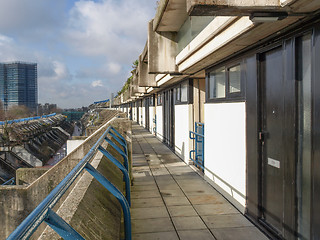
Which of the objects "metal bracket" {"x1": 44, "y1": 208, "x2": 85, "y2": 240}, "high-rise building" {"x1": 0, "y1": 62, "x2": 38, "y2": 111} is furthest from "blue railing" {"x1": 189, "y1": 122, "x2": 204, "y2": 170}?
"high-rise building" {"x1": 0, "y1": 62, "x2": 38, "y2": 111}

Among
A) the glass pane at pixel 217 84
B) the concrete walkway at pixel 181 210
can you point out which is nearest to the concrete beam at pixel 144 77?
the concrete walkway at pixel 181 210

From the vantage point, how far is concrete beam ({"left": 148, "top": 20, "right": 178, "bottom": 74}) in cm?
696

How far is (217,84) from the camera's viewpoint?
19.3 feet

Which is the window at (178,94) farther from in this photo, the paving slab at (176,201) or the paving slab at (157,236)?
the paving slab at (157,236)

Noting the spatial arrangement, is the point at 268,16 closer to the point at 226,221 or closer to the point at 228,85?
the point at 228,85

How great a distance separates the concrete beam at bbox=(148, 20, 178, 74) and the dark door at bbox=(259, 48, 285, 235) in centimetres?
339

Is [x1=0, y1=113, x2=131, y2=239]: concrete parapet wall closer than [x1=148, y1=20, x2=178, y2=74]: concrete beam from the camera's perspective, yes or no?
Yes

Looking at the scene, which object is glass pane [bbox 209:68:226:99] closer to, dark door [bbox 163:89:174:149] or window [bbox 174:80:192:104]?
window [bbox 174:80:192:104]

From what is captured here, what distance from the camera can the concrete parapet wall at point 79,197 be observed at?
Result: 212 cm

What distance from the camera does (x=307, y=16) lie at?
277 cm

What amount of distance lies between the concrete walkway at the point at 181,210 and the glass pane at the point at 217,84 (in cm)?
217

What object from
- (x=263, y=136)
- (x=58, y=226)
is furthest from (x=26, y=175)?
(x=58, y=226)

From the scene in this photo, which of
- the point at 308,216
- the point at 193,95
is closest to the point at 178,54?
the point at 193,95

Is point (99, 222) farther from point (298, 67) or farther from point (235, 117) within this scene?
point (235, 117)
